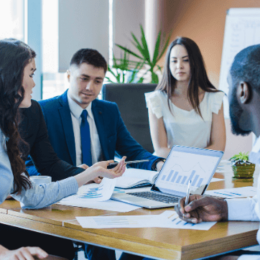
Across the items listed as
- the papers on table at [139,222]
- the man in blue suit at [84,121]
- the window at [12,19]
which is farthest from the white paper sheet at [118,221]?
the window at [12,19]

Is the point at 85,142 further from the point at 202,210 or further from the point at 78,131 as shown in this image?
the point at 202,210

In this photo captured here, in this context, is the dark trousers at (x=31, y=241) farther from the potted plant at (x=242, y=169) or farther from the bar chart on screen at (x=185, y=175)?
the potted plant at (x=242, y=169)

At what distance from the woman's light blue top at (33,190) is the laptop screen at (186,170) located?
15.9 inches

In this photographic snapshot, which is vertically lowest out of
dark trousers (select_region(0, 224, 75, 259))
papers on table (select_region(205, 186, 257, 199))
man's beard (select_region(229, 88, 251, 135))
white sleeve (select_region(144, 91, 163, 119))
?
dark trousers (select_region(0, 224, 75, 259))

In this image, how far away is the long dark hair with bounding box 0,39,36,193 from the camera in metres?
1.37

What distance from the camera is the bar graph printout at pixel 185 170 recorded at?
5.24 feet

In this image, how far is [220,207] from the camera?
1.30 m

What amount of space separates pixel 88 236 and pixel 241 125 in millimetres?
630

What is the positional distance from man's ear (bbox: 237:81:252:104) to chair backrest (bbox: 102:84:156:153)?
5.55 ft

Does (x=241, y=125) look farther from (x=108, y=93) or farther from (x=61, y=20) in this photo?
(x=61, y=20)

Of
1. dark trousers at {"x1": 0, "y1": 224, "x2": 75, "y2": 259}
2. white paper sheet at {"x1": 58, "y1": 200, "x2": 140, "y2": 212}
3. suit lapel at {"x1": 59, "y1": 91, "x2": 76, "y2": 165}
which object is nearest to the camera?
white paper sheet at {"x1": 58, "y1": 200, "x2": 140, "y2": 212}

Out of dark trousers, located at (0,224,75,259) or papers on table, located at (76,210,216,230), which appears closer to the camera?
papers on table, located at (76,210,216,230)

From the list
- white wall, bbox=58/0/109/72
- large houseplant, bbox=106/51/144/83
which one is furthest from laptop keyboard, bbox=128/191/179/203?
large houseplant, bbox=106/51/144/83

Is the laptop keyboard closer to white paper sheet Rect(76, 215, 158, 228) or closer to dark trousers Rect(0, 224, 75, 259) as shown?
white paper sheet Rect(76, 215, 158, 228)
